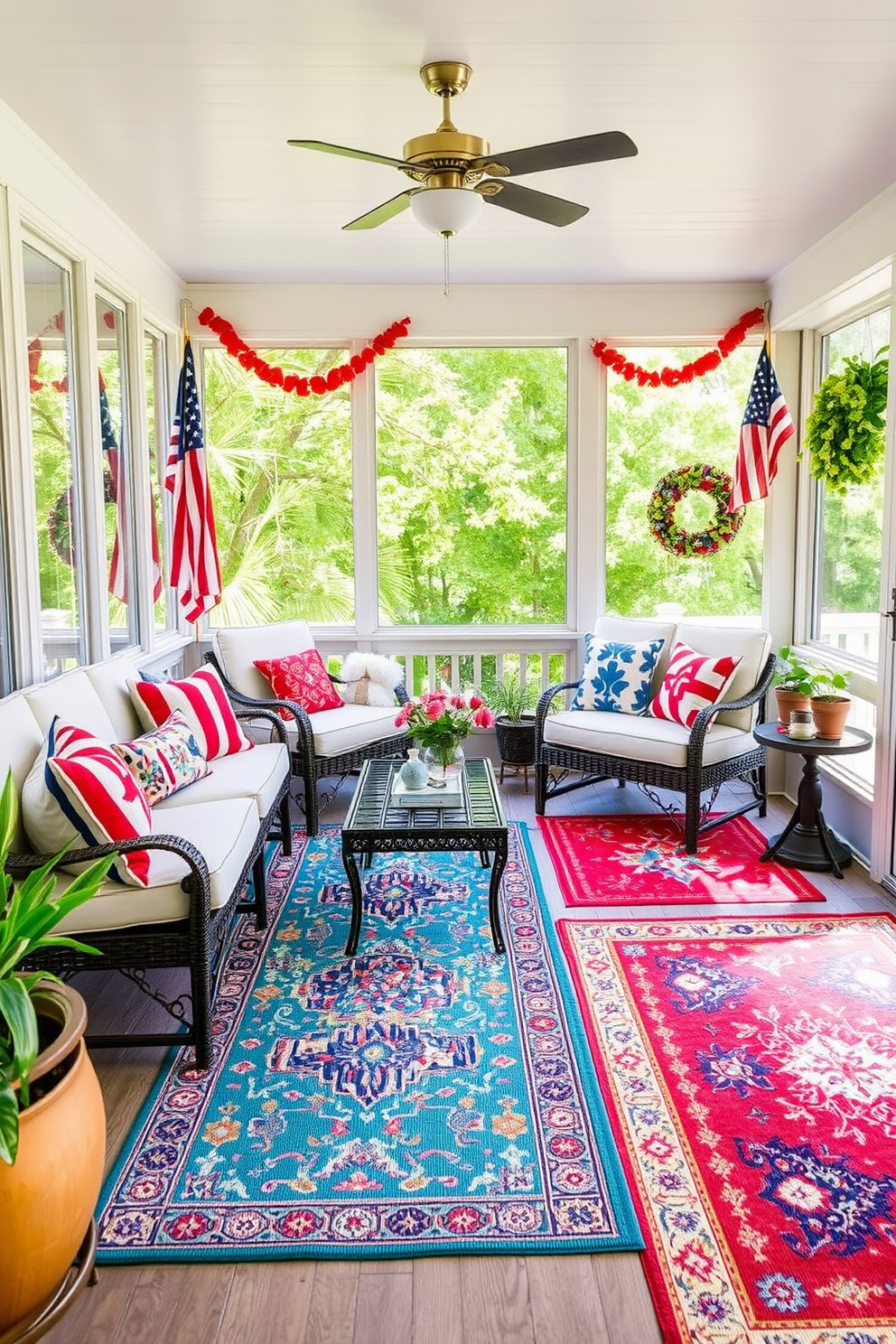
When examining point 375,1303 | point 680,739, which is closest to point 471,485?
point 680,739

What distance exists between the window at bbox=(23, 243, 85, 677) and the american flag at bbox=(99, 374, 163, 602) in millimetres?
345

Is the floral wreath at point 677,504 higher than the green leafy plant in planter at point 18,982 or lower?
higher

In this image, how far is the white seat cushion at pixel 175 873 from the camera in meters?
2.57

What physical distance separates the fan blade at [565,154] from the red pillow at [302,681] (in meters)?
2.83

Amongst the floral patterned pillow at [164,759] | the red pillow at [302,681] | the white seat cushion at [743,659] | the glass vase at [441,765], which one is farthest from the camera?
the red pillow at [302,681]

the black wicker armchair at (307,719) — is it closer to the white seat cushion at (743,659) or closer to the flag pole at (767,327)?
the white seat cushion at (743,659)

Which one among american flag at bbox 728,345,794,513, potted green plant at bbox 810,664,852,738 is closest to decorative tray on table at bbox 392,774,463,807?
potted green plant at bbox 810,664,852,738

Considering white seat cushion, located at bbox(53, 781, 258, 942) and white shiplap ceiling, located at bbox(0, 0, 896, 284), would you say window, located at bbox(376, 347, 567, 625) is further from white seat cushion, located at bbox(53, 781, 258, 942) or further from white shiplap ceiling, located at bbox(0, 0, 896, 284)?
white seat cushion, located at bbox(53, 781, 258, 942)

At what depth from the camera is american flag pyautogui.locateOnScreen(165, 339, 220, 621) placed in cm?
500

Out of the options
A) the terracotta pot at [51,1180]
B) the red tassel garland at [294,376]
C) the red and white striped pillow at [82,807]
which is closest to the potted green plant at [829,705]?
the red and white striped pillow at [82,807]

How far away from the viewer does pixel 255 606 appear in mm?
5727

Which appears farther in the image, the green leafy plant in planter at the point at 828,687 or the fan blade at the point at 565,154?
the green leafy plant in planter at the point at 828,687

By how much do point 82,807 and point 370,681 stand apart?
8.65ft

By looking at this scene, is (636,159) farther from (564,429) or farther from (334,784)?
(334,784)
